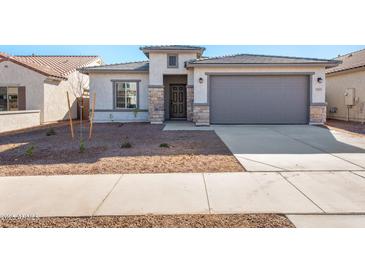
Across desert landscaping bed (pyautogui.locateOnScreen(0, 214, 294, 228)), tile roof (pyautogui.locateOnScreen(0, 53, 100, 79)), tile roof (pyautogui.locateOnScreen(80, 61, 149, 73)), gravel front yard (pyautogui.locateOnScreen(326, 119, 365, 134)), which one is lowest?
desert landscaping bed (pyautogui.locateOnScreen(0, 214, 294, 228))

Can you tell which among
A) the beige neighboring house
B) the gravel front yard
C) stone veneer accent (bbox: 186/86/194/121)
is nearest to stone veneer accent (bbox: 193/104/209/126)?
stone veneer accent (bbox: 186/86/194/121)

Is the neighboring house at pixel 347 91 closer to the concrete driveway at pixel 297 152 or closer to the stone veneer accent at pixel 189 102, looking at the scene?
the concrete driveway at pixel 297 152

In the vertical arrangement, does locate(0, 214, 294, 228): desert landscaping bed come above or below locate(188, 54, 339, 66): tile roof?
below

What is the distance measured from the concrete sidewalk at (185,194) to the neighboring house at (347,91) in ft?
45.9

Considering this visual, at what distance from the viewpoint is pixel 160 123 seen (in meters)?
18.1

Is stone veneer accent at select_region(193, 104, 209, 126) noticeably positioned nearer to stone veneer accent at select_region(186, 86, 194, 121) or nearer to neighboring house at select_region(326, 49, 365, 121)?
stone veneer accent at select_region(186, 86, 194, 121)

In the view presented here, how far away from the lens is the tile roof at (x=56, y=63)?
→ 18698mm

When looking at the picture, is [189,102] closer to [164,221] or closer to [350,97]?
[350,97]

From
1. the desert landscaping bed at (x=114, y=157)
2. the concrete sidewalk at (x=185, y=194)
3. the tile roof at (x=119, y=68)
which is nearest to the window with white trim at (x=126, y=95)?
the tile roof at (x=119, y=68)

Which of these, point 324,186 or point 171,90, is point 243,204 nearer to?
point 324,186

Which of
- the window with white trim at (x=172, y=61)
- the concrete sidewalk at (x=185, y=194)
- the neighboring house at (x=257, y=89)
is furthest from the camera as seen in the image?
the window with white trim at (x=172, y=61)

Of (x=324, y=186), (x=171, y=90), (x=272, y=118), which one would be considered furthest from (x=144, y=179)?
(x=171, y=90)

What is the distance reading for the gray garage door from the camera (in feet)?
53.4

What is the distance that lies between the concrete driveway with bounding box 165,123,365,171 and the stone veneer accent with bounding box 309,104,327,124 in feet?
14.5
